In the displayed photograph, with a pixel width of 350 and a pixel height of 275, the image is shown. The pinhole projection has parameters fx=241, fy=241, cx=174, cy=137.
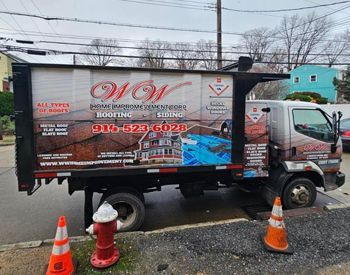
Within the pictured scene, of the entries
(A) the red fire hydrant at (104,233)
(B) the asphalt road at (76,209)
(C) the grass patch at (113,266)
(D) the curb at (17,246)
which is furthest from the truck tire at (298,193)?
(D) the curb at (17,246)

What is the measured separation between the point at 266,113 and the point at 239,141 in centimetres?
82

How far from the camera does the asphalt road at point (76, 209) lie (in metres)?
4.29

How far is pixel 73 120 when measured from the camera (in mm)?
3523

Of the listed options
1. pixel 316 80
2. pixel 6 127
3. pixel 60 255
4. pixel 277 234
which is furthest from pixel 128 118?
pixel 316 80

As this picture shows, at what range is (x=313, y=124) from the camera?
4836 mm

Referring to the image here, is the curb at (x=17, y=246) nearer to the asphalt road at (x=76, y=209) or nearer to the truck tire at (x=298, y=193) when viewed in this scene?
the asphalt road at (x=76, y=209)

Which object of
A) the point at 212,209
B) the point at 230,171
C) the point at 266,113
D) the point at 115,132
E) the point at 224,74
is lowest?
the point at 212,209

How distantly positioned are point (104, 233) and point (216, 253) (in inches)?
59.4

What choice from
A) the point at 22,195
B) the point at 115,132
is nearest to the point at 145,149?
the point at 115,132

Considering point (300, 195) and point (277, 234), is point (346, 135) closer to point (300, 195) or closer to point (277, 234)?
point (300, 195)

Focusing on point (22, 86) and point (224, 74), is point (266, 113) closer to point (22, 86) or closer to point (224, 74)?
point (224, 74)

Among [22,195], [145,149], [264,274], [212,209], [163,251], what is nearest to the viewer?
[264,274]

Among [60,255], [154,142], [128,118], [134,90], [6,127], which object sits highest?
[134,90]

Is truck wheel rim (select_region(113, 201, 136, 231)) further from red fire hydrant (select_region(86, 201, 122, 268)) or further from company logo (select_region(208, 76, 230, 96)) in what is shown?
company logo (select_region(208, 76, 230, 96))
